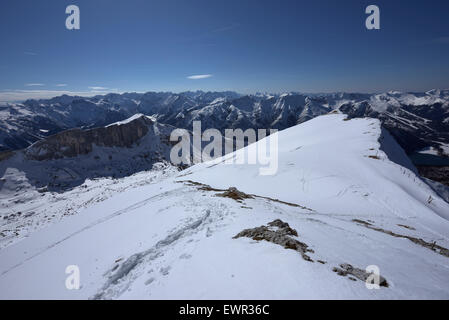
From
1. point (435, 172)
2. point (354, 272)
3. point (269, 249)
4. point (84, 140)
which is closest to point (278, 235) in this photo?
point (269, 249)

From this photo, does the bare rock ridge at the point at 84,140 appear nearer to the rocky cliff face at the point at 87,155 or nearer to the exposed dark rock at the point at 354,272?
the rocky cliff face at the point at 87,155

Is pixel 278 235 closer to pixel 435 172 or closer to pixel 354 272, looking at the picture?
pixel 354 272

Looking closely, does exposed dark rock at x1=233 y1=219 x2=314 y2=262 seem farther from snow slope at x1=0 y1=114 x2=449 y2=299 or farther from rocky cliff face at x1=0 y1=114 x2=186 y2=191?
rocky cliff face at x1=0 y1=114 x2=186 y2=191

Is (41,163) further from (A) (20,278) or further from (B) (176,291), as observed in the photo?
(B) (176,291)

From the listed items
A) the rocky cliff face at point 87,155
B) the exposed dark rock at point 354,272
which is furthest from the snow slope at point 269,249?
the rocky cliff face at point 87,155

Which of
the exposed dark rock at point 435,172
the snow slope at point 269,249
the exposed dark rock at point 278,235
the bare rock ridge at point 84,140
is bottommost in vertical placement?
the exposed dark rock at point 435,172
